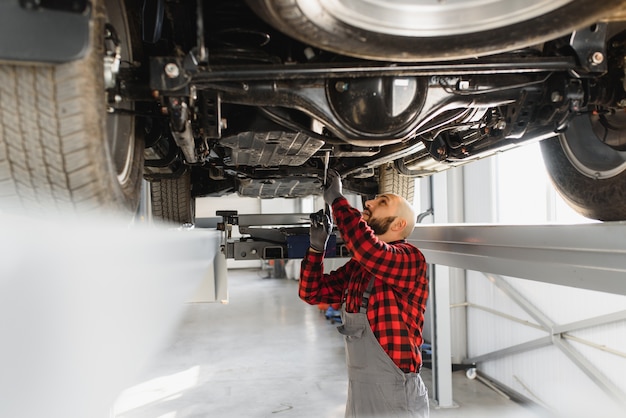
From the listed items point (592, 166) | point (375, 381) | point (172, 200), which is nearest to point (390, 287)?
point (375, 381)

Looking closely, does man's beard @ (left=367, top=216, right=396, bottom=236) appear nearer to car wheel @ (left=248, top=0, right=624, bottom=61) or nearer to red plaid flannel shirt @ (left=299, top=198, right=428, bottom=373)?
red plaid flannel shirt @ (left=299, top=198, right=428, bottom=373)

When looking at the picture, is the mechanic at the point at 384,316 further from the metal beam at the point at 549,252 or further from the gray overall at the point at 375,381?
the metal beam at the point at 549,252

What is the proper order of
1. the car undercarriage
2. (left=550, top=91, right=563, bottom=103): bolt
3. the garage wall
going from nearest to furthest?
the car undercarriage
(left=550, top=91, right=563, bottom=103): bolt
the garage wall

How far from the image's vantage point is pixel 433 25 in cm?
110

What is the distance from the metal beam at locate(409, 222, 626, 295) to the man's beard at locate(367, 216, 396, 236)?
447 millimetres

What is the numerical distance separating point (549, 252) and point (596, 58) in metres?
0.73

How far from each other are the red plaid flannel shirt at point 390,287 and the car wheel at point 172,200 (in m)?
1.52

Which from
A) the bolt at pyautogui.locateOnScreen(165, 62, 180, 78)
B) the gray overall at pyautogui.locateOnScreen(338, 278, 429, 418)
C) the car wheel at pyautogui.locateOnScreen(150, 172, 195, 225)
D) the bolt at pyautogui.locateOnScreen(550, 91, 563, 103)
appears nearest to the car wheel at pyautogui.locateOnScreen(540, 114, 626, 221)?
the bolt at pyautogui.locateOnScreen(550, 91, 563, 103)

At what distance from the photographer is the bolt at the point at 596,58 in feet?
4.29

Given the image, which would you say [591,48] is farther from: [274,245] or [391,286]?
[274,245]

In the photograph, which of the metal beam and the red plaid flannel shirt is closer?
the metal beam

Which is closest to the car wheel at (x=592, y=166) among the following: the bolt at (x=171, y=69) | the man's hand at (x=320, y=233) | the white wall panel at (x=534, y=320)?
the man's hand at (x=320, y=233)

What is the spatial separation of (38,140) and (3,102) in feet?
0.30

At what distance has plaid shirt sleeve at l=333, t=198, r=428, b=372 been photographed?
75.5 inches
